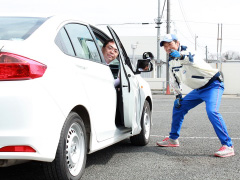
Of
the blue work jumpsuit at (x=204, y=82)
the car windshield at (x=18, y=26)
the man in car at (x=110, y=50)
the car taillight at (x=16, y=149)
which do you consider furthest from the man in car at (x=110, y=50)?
the car taillight at (x=16, y=149)

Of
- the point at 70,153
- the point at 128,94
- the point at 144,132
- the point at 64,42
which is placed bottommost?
the point at 144,132

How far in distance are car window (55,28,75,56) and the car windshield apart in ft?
0.66

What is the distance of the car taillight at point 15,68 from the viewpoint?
124 inches

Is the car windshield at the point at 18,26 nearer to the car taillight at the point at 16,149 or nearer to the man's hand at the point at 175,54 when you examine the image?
the car taillight at the point at 16,149

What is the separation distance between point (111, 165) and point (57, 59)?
1.87 meters

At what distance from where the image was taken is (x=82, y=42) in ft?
14.6

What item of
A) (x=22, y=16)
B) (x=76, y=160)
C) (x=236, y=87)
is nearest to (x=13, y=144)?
(x=76, y=160)

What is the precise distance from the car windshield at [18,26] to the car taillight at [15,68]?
29cm

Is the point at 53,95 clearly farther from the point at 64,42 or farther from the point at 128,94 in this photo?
the point at 128,94

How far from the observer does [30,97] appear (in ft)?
10.3

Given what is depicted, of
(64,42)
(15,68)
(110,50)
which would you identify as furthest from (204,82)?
(15,68)

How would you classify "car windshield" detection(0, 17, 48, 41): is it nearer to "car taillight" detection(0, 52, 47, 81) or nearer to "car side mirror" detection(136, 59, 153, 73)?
"car taillight" detection(0, 52, 47, 81)

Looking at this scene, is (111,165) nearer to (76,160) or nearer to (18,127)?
(76,160)

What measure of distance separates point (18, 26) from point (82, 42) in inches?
34.5
